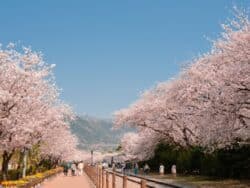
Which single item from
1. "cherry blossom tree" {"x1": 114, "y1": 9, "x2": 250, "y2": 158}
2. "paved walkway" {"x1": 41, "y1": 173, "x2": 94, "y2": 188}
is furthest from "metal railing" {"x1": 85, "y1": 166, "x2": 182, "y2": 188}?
"cherry blossom tree" {"x1": 114, "y1": 9, "x2": 250, "y2": 158}

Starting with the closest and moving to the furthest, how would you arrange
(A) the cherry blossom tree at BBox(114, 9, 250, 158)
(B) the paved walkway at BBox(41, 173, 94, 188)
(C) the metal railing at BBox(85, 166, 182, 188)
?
(C) the metal railing at BBox(85, 166, 182, 188) < (A) the cherry blossom tree at BBox(114, 9, 250, 158) < (B) the paved walkway at BBox(41, 173, 94, 188)

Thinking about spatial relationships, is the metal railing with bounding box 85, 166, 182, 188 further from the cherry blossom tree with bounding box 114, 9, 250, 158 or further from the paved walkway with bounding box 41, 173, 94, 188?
the cherry blossom tree with bounding box 114, 9, 250, 158

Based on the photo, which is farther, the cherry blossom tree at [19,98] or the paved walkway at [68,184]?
the paved walkway at [68,184]

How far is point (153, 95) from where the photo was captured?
208 ft

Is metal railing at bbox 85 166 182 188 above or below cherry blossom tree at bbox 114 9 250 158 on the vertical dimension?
below

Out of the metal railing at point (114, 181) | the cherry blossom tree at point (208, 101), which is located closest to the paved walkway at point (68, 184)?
the metal railing at point (114, 181)

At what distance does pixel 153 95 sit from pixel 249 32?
35.0 meters

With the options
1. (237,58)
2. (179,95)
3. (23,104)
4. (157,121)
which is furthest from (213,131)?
(157,121)

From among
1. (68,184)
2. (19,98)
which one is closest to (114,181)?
(19,98)

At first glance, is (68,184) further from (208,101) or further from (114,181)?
(114,181)

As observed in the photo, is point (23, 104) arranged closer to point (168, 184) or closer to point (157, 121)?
point (168, 184)

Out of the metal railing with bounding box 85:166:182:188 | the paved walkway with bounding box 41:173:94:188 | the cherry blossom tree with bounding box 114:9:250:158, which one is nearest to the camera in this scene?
the metal railing with bounding box 85:166:182:188

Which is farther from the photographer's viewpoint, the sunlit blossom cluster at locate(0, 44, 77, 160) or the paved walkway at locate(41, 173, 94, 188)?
the paved walkway at locate(41, 173, 94, 188)

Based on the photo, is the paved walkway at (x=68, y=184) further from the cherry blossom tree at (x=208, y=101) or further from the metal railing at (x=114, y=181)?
the cherry blossom tree at (x=208, y=101)
